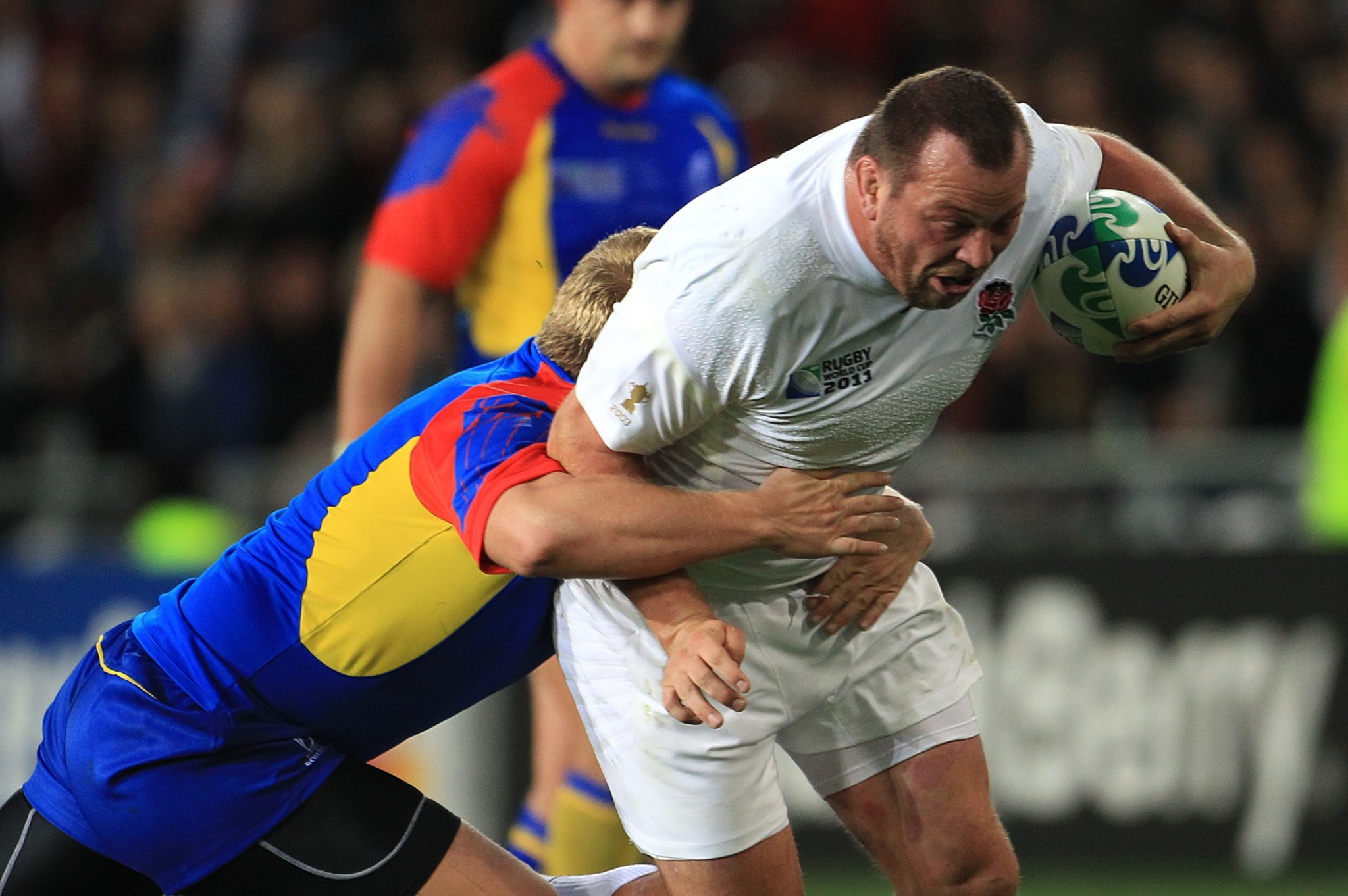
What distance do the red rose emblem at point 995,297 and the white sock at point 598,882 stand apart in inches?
53.7

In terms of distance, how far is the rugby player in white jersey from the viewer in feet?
10.1

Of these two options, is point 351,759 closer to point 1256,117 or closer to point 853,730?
point 853,730

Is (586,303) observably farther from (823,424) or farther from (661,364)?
(823,424)

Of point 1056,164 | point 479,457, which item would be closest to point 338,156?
point 479,457

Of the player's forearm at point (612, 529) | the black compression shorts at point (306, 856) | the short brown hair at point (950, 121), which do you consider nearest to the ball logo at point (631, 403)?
the player's forearm at point (612, 529)

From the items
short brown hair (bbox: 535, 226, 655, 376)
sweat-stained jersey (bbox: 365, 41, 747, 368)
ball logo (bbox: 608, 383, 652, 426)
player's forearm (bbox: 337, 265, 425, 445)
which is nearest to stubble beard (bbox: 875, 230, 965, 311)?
ball logo (bbox: 608, 383, 652, 426)

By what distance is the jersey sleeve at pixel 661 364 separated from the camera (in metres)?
3.14

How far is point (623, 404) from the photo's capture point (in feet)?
10.4

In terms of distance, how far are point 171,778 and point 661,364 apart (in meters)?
1.21

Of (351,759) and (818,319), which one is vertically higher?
(818,319)

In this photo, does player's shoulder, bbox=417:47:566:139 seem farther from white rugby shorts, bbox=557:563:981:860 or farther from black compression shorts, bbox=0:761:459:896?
black compression shorts, bbox=0:761:459:896

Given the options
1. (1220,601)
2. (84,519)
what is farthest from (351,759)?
(84,519)

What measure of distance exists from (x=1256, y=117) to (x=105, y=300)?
245 inches

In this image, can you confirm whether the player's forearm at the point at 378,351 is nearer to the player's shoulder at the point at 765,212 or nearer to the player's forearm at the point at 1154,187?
the player's shoulder at the point at 765,212
